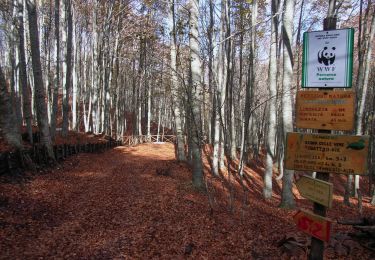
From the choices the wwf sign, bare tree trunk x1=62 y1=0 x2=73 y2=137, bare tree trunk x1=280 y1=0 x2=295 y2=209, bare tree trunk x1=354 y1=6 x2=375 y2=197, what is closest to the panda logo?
the wwf sign

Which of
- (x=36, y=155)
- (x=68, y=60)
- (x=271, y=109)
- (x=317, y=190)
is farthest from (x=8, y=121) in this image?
(x=317, y=190)

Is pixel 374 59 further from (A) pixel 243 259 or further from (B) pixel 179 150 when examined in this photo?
(A) pixel 243 259

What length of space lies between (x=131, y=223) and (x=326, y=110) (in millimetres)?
5212

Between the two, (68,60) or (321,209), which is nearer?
(321,209)

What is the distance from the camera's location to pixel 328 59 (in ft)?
11.2

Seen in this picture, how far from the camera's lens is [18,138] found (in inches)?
424

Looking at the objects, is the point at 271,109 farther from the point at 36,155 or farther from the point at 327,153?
the point at 327,153

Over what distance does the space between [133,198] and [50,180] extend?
114 inches

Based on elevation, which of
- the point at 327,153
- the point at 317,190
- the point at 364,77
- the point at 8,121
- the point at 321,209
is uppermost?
the point at 364,77

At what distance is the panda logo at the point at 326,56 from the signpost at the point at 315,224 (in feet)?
5.64

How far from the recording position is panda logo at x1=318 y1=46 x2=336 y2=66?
3389 millimetres

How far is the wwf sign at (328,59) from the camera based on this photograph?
333 cm

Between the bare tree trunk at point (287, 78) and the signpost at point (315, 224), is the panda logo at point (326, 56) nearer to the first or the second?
the signpost at point (315, 224)

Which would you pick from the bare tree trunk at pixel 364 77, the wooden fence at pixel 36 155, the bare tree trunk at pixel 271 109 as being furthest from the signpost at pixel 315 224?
the bare tree trunk at pixel 364 77
